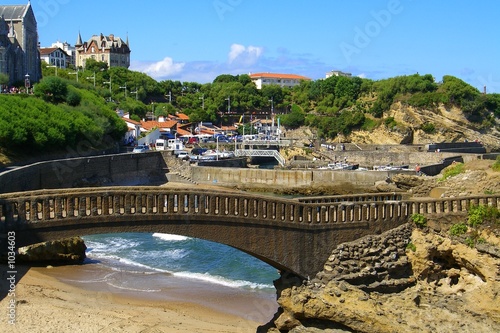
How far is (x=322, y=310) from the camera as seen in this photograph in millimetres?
15070

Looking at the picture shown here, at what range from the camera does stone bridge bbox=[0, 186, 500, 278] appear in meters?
15.2

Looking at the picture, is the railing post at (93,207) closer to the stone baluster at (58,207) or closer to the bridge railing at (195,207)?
the bridge railing at (195,207)

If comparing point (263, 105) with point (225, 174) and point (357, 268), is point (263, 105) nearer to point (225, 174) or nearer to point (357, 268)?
point (225, 174)

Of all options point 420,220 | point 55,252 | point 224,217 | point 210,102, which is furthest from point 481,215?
point 210,102

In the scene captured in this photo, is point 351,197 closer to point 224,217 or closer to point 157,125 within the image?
point 224,217

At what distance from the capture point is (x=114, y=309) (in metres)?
20.3

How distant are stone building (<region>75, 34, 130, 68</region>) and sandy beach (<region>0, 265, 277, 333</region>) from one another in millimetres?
118622

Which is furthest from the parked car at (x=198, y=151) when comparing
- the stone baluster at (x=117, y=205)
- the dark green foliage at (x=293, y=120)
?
the stone baluster at (x=117, y=205)

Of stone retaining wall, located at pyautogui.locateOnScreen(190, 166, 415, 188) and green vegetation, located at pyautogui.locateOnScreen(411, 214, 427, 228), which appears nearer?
green vegetation, located at pyautogui.locateOnScreen(411, 214, 427, 228)

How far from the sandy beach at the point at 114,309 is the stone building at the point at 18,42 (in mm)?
49348

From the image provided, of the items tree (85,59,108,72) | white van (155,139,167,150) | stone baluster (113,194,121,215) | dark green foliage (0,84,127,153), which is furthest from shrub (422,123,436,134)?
stone baluster (113,194,121,215)

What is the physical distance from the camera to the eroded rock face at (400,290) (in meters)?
14.9

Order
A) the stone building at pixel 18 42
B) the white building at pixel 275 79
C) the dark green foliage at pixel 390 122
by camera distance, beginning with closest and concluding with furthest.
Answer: the stone building at pixel 18 42 < the dark green foliage at pixel 390 122 < the white building at pixel 275 79

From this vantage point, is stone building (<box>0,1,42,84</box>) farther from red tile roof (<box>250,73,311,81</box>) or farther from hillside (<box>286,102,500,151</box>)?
red tile roof (<box>250,73,311,81</box>)
